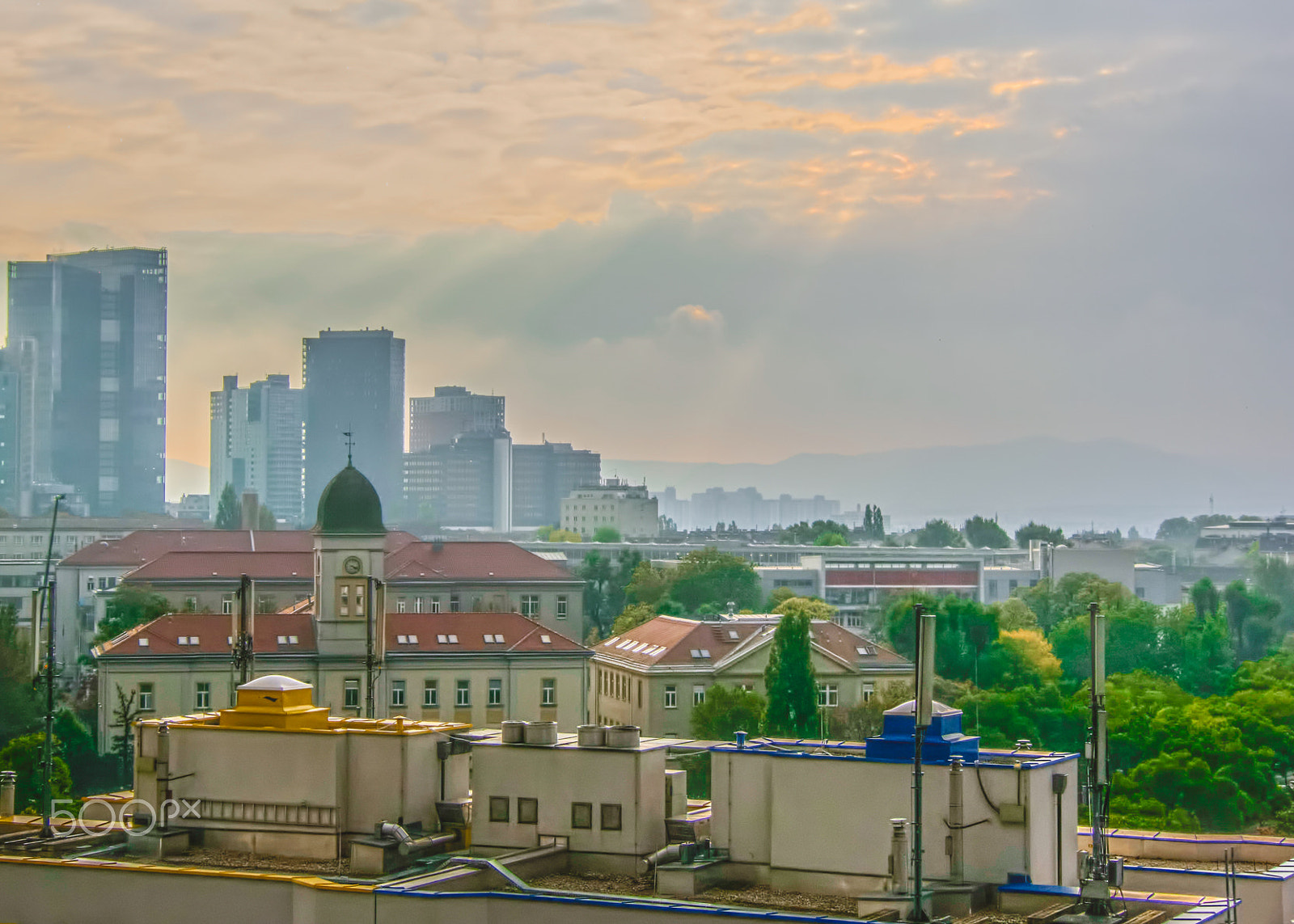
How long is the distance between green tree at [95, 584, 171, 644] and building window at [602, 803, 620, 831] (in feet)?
256

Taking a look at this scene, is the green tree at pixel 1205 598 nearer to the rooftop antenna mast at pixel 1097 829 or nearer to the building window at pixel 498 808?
the building window at pixel 498 808

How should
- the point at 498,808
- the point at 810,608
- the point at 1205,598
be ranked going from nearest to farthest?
1. the point at 498,808
2. the point at 810,608
3. the point at 1205,598

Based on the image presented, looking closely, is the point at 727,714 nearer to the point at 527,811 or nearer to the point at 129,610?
the point at 129,610

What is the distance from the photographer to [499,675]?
89125mm

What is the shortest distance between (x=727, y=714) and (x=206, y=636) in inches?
980

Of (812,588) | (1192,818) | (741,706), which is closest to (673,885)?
(1192,818)

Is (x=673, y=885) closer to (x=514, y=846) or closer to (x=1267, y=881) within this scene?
(x=514, y=846)

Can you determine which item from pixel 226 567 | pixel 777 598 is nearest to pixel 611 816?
pixel 226 567

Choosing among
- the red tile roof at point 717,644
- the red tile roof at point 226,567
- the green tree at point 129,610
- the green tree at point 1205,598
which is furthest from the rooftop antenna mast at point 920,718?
the green tree at point 1205,598

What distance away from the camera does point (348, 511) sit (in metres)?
87.0

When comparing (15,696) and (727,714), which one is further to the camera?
(15,696)

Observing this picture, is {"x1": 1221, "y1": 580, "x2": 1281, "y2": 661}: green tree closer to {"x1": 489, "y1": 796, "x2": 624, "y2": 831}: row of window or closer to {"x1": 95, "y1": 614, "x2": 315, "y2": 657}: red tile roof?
{"x1": 95, "y1": 614, "x2": 315, "y2": 657}: red tile roof

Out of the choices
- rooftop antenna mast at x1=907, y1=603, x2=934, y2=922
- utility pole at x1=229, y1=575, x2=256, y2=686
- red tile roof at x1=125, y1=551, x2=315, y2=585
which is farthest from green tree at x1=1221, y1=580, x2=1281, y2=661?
rooftop antenna mast at x1=907, y1=603, x2=934, y2=922

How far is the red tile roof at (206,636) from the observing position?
85375 mm
